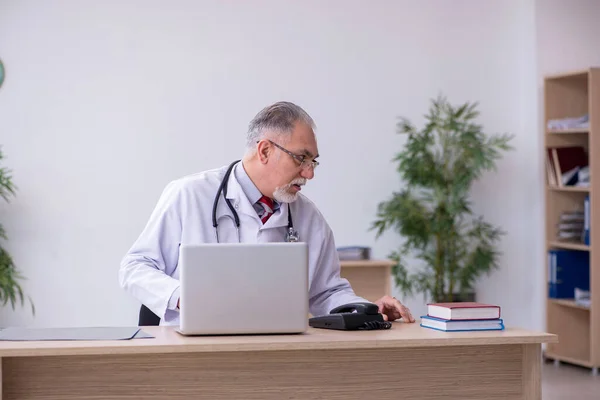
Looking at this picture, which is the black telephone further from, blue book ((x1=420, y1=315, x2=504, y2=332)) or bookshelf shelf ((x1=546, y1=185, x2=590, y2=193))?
bookshelf shelf ((x1=546, y1=185, x2=590, y2=193))

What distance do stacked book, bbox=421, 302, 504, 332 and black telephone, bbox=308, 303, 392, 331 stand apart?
17 centimetres

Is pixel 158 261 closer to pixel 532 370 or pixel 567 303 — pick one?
pixel 532 370

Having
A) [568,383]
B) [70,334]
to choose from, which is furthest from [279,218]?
[568,383]

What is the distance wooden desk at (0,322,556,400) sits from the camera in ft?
7.58

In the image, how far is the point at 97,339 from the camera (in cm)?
232

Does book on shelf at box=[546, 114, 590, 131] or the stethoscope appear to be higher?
book on shelf at box=[546, 114, 590, 131]

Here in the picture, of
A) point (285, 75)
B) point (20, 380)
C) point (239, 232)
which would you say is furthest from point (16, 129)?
point (20, 380)

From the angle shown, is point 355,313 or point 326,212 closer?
point 355,313

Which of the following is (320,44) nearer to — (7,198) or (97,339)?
(7,198)

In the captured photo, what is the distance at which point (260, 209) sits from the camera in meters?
3.20

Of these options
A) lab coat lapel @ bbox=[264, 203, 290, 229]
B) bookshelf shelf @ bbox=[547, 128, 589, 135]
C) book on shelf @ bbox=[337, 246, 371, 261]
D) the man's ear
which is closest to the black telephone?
lab coat lapel @ bbox=[264, 203, 290, 229]

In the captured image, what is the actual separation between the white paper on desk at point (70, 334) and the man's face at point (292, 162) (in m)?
0.83

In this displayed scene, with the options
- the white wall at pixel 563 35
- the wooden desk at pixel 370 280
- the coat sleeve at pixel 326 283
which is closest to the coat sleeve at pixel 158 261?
the coat sleeve at pixel 326 283

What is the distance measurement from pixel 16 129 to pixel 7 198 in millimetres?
480
